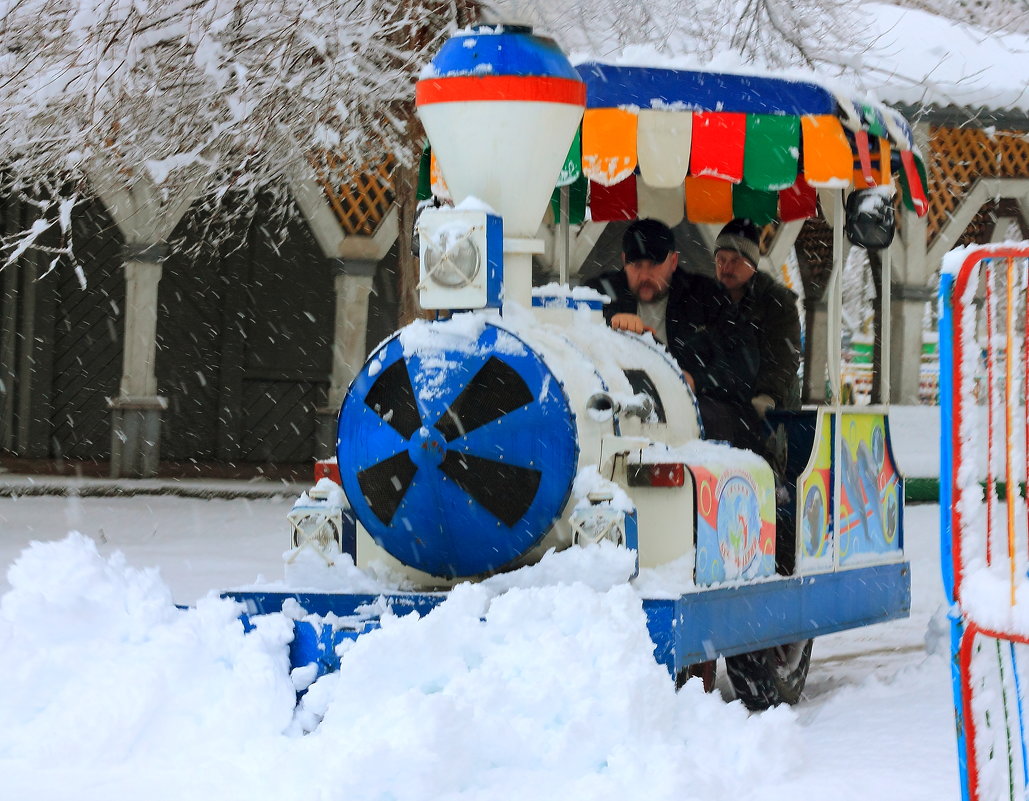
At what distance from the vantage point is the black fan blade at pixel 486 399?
4.65 meters

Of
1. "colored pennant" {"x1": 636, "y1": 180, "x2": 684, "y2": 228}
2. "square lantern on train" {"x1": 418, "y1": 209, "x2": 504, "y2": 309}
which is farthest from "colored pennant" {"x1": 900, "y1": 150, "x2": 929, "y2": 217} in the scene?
"square lantern on train" {"x1": 418, "y1": 209, "x2": 504, "y2": 309}

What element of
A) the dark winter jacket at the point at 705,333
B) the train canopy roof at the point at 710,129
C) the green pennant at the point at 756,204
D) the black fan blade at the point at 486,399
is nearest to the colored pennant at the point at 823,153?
the train canopy roof at the point at 710,129

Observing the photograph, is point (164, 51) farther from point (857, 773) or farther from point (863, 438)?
point (857, 773)

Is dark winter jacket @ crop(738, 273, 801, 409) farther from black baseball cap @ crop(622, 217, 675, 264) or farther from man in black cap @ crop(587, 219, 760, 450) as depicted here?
black baseball cap @ crop(622, 217, 675, 264)

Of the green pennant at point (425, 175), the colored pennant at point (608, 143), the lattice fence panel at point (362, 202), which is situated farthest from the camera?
the lattice fence panel at point (362, 202)

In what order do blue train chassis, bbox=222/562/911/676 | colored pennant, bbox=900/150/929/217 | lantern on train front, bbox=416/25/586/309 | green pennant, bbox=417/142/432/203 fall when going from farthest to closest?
colored pennant, bbox=900/150/929/217
green pennant, bbox=417/142/432/203
lantern on train front, bbox=416/25/586/309
blue train chassis, bbox=222/562/911/676

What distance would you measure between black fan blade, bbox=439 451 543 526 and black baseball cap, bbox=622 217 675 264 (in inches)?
67.8

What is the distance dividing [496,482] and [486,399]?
0.81 ft

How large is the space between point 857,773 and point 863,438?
2083mm

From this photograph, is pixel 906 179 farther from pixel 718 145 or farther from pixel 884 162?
pixel 718 145

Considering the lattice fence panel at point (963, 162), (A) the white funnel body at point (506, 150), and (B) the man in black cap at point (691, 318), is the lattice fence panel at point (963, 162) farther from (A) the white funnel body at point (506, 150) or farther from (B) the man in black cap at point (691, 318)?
(A) the white funnel body at point (506, 150)

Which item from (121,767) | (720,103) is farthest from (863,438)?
(121,767)

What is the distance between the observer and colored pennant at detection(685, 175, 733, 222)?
22.2ft

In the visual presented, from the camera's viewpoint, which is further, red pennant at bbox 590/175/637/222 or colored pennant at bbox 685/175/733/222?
colored pennant at bbox 685/175/733/222
